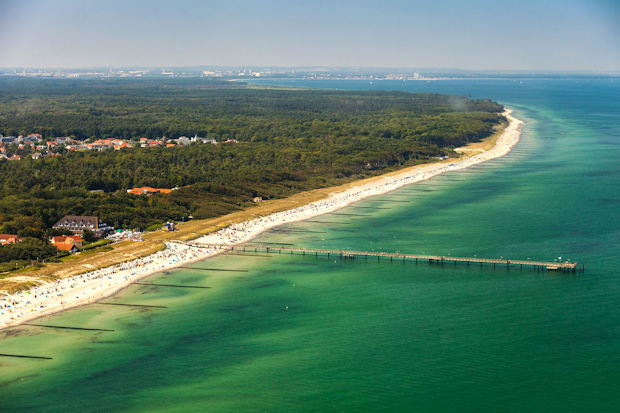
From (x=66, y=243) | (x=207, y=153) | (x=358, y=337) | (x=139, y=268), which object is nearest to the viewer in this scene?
(x=358, y=337)

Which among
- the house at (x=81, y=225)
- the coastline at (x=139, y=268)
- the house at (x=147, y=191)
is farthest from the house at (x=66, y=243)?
the house at (x=147, y=191)

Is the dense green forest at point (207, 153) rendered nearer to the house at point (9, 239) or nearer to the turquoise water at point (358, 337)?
the house at point (9, 239)

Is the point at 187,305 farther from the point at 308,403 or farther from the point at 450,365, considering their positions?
the point at 450,365

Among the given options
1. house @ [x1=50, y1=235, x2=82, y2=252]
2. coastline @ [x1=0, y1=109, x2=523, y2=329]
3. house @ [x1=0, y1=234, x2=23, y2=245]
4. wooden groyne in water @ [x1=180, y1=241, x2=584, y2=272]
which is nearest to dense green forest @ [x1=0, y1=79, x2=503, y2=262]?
house @ [x1=0, y1=234, x2=23, y2=245]

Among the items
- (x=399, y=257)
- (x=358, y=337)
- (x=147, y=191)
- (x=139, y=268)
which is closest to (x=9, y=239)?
(x=139, y=268)

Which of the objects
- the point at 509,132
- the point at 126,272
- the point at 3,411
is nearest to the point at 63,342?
the point at 3,411

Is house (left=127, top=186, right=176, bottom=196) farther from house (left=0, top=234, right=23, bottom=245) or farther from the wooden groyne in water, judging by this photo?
house (left=0, top=234, right=23, bottom=245)

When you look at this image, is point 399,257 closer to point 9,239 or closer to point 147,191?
point 9,239

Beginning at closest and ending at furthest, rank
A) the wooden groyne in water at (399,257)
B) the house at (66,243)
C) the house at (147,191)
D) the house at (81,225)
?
the wooden groyne in water at (399,257)
the house at (66,243)
the house at (81,225)
the house at (147,191)
